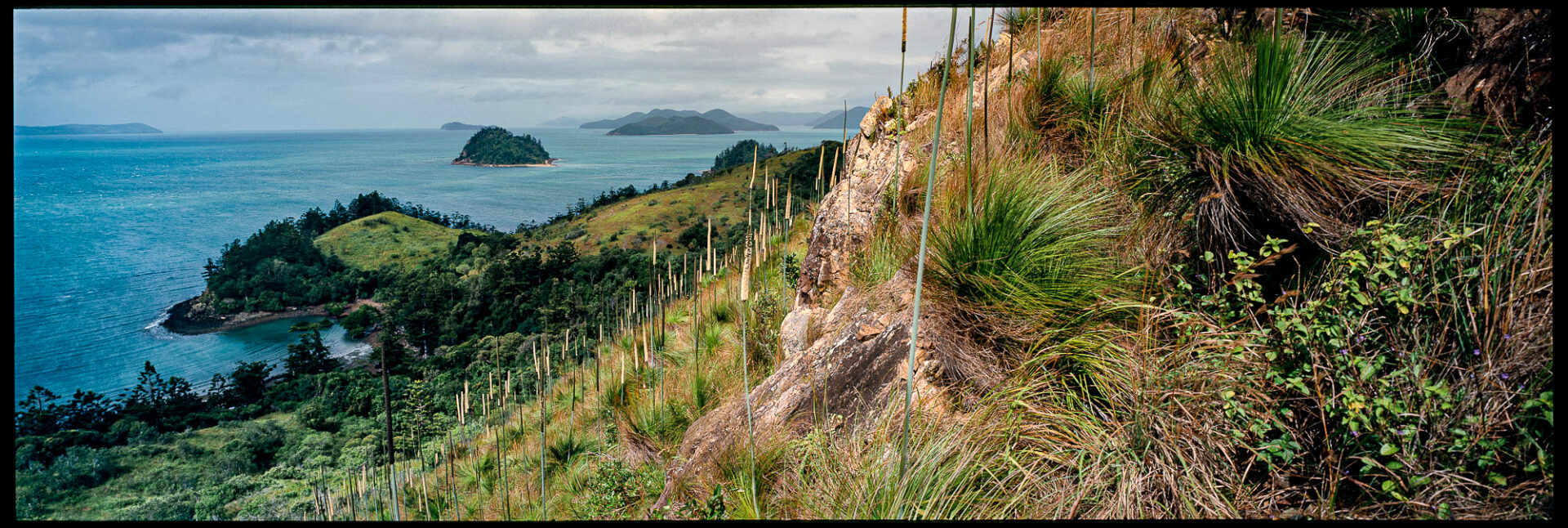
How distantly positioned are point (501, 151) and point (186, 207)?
26.1 m

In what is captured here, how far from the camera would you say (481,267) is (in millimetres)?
37406

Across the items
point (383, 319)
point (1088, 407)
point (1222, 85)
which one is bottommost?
point (383, 319)

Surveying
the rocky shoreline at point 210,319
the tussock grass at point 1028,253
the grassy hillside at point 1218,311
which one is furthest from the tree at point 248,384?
the tussock grass at point 1028,253

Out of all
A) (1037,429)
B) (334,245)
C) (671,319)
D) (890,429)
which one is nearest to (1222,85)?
(1037,429)

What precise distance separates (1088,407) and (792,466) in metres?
1.38

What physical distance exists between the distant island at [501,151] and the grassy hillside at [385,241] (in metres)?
7.25

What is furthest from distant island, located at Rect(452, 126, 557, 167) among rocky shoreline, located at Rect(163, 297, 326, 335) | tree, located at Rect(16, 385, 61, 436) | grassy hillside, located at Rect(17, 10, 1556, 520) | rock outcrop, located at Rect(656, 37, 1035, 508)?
grassy hillside, located at Rect(17, 10, 1556, 520)

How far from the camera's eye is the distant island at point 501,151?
159 ft

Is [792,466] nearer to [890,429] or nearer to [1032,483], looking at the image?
[890,429]

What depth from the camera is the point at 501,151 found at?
48.4 metres

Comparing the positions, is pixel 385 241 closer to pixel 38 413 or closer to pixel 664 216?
pixel 664 216

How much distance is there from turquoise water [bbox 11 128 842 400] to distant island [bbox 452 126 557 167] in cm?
98

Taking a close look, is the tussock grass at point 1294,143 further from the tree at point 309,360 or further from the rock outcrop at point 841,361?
the tree at point 309,360

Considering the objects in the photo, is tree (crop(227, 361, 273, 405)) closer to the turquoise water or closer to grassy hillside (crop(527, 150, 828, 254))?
the turquoise water
